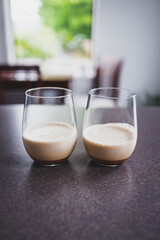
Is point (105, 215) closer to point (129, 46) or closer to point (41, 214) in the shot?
point (41, 214)

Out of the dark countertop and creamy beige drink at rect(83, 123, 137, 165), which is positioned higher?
creamy beige drink at rect(83, 123, 137, 165)

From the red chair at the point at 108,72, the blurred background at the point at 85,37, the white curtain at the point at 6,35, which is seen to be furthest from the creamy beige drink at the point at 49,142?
the white curtain at the point at 6,35

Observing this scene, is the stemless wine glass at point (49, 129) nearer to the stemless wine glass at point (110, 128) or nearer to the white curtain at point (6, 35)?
the stemless wine glass at point (110, 128)

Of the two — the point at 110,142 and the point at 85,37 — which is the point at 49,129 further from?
the point at 85,37

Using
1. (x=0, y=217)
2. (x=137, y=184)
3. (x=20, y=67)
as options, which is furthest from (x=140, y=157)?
(x=20, y=67)

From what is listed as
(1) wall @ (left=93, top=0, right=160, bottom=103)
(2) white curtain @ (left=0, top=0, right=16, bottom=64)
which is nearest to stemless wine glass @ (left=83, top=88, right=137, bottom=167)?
(1) wall @ (left=93, top=0, right=160, bottom=103)

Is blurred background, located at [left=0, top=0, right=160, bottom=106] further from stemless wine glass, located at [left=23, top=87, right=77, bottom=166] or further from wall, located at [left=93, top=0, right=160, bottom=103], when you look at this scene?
stemless wine glass, located at [left=23, top=87, right=77, bottom=166]

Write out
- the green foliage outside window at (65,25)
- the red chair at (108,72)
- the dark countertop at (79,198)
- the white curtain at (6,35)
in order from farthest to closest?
the green foliage outside window at (65,25), the white curtain at (6,35), the red chair at (108,72), the dark countertop at (79,198)
